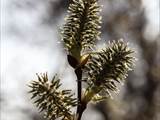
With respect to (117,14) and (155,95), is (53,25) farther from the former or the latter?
(155,95)

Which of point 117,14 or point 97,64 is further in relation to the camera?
point 117,14

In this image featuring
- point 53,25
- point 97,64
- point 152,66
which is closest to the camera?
point 97,64

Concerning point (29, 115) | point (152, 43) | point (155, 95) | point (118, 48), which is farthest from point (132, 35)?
point (118, 48)

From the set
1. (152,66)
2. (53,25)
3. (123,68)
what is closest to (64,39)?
(123,68)

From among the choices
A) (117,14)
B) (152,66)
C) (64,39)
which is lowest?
(64,39)

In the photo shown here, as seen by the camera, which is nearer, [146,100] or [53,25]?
[146,100]

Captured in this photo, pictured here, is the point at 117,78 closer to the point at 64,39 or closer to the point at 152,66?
the point at 64,39

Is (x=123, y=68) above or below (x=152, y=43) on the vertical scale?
below

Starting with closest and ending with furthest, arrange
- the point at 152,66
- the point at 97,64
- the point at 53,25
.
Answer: the point at 97,64 → the point at 152,66 → the point at 53,25

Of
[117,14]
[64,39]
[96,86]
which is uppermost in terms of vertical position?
[117,14]
